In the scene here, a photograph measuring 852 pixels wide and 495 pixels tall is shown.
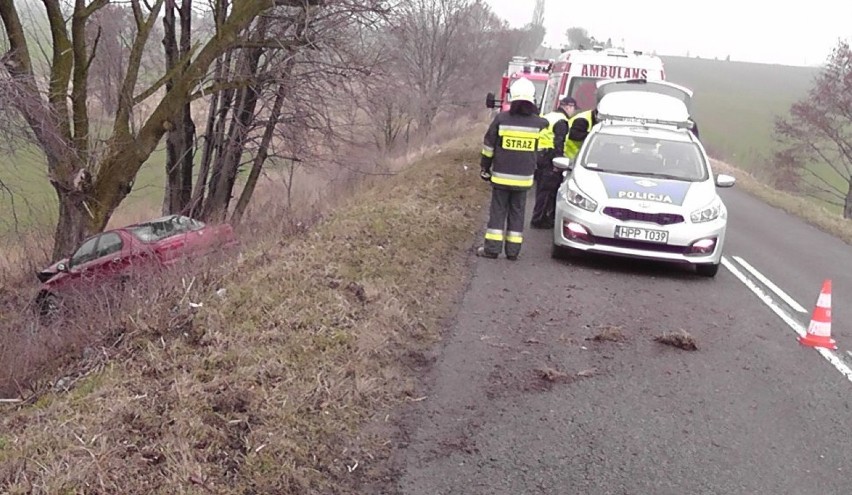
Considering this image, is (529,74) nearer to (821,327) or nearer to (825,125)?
(825,125)

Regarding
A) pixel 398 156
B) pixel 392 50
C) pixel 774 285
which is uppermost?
pixel 392 50

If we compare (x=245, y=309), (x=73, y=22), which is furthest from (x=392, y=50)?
(x=245, y=309)

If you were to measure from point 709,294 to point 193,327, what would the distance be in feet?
16.4

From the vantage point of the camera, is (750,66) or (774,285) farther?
(750,66)

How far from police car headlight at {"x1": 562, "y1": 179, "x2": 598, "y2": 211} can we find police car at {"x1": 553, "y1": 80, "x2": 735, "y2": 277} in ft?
0.04

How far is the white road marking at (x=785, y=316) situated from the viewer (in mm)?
5968

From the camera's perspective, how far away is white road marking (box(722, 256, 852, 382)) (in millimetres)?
5968

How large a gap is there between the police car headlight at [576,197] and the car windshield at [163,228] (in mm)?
7325

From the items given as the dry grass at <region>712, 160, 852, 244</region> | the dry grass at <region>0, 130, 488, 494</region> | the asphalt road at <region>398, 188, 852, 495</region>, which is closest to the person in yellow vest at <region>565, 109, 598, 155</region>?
the asphalt road at <region>398, 188, 852, 495</region>

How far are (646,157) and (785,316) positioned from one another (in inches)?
107

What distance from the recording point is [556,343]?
6066 mm

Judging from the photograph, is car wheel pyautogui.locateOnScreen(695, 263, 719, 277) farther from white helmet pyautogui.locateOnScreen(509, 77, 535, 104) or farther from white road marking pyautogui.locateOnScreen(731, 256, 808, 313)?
white helmet pyautogui.locateOnScreen(509, 77, 535, 104)

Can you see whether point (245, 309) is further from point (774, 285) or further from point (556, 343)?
point (774, 285)

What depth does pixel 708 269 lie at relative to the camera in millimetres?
8484
